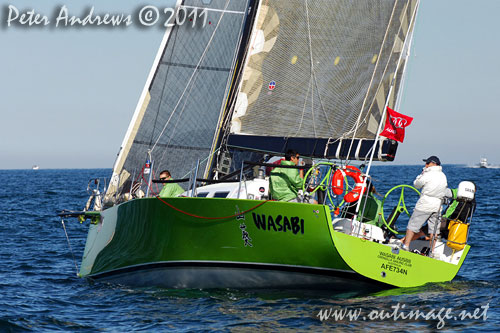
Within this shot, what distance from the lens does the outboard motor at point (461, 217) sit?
37.1 ft

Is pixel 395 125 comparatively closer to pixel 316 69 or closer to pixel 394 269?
pixel 316 69

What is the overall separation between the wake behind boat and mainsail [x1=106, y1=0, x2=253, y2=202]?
0.07 feet

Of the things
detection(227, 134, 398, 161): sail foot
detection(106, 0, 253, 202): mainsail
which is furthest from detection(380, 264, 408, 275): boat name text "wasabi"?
detection(106, 0, 253, 202): mainsail

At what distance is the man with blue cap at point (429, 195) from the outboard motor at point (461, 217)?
32 cm

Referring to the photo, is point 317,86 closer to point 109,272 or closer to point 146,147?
point 146,147

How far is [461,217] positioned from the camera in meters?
11.5

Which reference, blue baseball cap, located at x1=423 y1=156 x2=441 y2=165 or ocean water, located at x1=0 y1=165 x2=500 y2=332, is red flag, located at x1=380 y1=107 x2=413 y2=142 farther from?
ocean water, located at x1=0 y1=165 x2=500 y2=332

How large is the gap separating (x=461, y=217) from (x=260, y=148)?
11.3ft

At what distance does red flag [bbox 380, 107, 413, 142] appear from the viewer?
1152 centimetres

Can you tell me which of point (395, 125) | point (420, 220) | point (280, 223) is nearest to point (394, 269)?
point (420, 220)

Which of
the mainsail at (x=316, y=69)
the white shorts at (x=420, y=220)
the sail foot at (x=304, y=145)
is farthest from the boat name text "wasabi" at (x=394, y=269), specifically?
the mainsail at (x=316, y=69)

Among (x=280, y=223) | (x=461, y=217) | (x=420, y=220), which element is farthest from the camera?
(x=461, y=217)

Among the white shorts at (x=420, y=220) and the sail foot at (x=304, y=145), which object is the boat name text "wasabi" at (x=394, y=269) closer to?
the white shorts at (x=420, y=220)

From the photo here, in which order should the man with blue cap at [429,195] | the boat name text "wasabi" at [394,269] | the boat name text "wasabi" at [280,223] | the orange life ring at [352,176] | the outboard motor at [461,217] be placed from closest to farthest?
the boat name text "wasabi" at [280,223]
the boat name text "wasabi" at [394,269]
the orange life ring at [352,176]
the man with blue cap at [429,195]
the outboard motor at [461,217]
